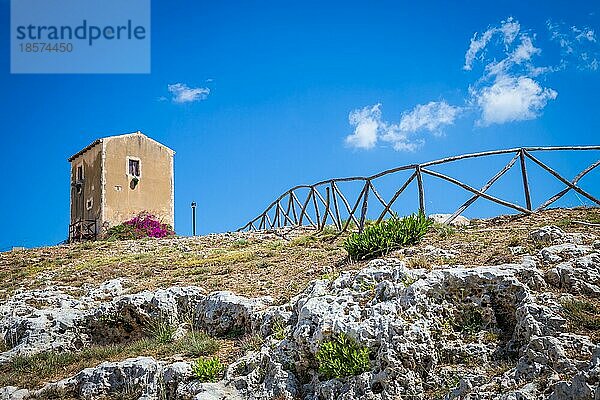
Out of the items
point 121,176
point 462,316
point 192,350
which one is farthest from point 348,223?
point 121,176

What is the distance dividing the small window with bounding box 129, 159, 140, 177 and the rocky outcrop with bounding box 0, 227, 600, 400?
94.1ft

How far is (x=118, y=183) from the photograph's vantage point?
35.9 meters

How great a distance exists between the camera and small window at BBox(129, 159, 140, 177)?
36781mm

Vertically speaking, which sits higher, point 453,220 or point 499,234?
point 453,220

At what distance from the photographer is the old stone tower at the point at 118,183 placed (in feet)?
116

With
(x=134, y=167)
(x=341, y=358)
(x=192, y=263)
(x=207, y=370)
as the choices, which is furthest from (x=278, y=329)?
(x=134, y=167)

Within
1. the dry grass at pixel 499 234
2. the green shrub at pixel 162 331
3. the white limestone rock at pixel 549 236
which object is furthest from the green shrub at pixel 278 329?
the white limestone rock at pixel 549 236

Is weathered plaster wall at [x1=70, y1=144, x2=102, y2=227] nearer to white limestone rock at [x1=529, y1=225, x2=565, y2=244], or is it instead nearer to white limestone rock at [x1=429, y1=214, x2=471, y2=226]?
white limestone rock at [x1=429, y1=214, x2=471, y2=226]

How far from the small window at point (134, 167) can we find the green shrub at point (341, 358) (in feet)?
103

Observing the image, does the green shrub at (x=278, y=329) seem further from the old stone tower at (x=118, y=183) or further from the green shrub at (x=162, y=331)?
the old stone tower at (x=118, y=183)

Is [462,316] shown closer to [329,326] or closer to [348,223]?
[329,326]

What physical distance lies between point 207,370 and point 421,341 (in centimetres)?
296

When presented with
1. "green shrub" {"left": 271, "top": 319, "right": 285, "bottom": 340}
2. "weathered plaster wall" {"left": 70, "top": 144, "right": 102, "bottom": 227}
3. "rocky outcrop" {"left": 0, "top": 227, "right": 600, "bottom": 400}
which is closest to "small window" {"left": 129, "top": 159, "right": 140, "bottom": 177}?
"weathered plaster wall" {"left": 70, "top": 144, "right": 102, "bottom": 227}

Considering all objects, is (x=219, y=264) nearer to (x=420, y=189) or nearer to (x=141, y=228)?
(x=420, y=189)
